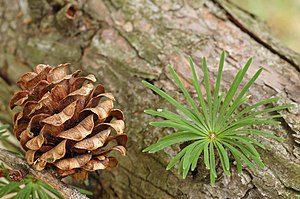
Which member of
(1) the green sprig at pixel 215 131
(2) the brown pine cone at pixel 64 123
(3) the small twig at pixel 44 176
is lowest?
(3) the small twig at pixel 44 176

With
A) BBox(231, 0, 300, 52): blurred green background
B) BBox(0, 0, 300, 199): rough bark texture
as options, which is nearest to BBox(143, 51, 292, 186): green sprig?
BBox(0, 0, 300, 199): rough bark texture

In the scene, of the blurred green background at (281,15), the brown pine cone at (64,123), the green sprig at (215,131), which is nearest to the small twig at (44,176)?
the brown pine cone at (64,123)

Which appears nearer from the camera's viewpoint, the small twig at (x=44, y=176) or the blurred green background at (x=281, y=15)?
the small twig at (x=44, y=176)

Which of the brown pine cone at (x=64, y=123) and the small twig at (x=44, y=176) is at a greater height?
the brown pine cone at (x=64, y=123)

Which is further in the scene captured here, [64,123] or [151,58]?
[151,58]

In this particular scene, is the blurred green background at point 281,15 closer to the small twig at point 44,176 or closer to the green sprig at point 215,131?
the green sprig at point 215,131

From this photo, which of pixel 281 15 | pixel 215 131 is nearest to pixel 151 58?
pixel 215 131

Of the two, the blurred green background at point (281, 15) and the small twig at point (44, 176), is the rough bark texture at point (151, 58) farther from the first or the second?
the blurred green background at point (281, 15)

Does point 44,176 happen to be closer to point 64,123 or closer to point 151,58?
point 64,123
